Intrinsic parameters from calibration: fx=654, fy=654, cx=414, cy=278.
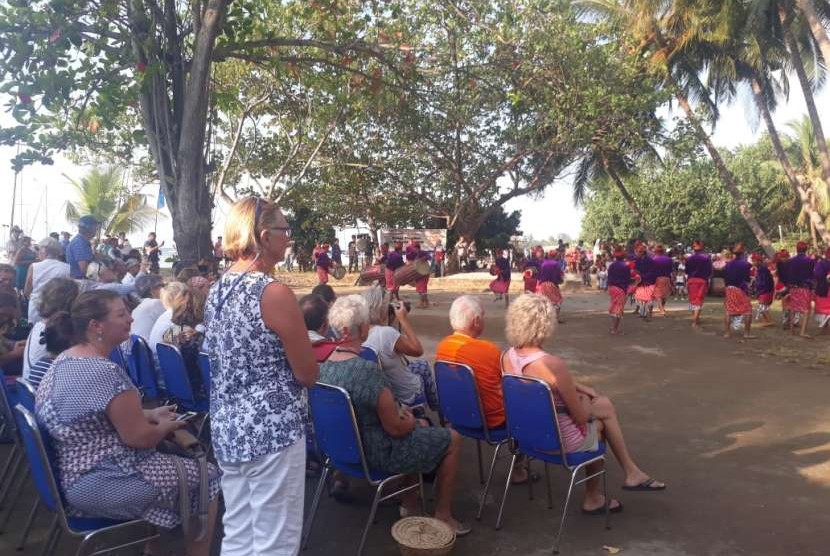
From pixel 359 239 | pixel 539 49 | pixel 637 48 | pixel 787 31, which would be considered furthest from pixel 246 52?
pixel 359 239

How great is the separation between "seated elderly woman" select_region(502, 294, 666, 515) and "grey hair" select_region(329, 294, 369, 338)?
3.11 ft

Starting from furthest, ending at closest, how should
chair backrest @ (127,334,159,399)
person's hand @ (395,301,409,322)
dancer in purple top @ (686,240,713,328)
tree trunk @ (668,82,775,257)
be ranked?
tree trunk @ (668,82,775,257), dancer in purple top @ (686,240,713,328), chair backrest @ (127,334,159,399), person's hand @ (395,301,409,322)

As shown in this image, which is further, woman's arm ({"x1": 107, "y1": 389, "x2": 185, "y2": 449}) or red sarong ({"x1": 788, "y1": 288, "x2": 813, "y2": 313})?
red sarong ({"x1": 788, "y1": 288, "x2": 813, "y2": 313})

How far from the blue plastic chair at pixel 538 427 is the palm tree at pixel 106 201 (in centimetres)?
2125

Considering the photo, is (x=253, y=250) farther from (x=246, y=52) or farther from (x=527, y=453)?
(x=246, y=52)

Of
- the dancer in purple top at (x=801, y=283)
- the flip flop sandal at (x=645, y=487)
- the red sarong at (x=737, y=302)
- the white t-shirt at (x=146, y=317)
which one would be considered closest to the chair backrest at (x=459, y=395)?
the flip flop sandal at (x=645, y=487)

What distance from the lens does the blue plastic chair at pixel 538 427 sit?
3.43 m

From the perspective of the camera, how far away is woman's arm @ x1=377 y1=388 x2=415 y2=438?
127 inches

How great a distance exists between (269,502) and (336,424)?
3.35 ft

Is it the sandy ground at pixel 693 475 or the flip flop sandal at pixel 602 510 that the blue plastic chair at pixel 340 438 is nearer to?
the sandy ground at pixel 693 475

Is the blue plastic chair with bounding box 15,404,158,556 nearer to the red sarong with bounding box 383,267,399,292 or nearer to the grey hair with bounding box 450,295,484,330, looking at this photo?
the grey hair with bounding box 450,295,484,330

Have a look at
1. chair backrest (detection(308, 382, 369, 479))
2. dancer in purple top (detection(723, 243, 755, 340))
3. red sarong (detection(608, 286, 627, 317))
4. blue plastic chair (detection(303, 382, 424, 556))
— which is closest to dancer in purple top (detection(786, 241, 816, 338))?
dancer in purple top (detection(723, 243, 755, 340))

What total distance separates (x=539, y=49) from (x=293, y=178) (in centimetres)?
1671

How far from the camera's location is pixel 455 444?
3551mm
